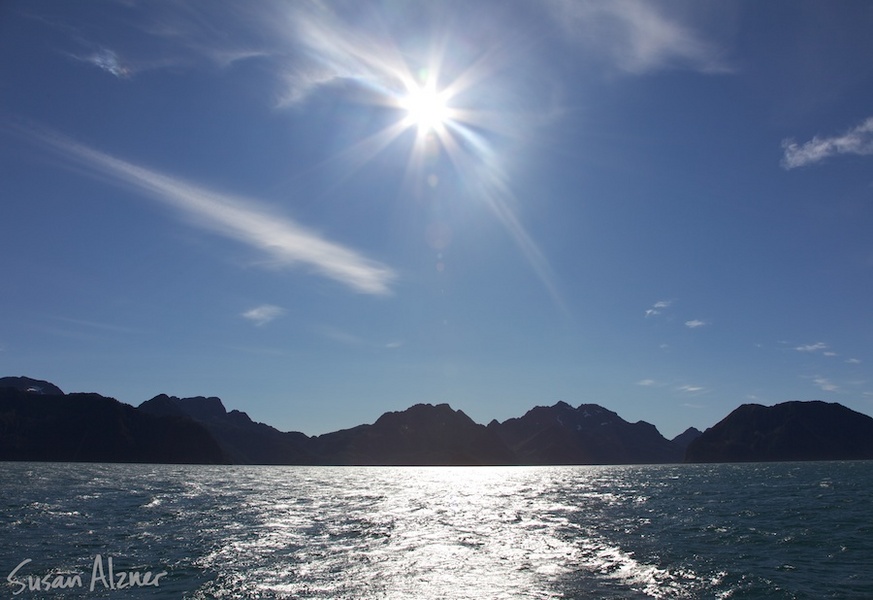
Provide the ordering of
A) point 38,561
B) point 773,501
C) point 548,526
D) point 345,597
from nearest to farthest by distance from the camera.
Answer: point 345,597
point 38,561
point 548,526
point 773,501

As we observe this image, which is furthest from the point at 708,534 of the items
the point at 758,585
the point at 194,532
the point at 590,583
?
the point at 194,532

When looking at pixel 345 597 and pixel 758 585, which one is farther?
pixel 758 585

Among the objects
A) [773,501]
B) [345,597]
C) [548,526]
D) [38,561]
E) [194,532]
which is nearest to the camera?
[345,597]

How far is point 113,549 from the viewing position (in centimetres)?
3441

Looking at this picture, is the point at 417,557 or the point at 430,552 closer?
the point at 417,557

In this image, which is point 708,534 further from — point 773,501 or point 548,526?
point 773,501

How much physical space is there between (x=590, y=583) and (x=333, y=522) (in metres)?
29.2

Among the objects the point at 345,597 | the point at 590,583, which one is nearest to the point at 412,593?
the point at 345,597

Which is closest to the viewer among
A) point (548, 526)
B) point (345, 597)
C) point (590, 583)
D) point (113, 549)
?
point (345, 597)

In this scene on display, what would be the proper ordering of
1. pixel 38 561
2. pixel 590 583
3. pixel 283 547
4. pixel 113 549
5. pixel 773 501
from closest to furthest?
pixel 590 583
pixel 38 561
pixel 113 549
pixel 283 547
pixel 773 501

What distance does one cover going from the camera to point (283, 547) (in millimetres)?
36625

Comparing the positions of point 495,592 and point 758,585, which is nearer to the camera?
point 495,592

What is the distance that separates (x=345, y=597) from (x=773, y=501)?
215 feet

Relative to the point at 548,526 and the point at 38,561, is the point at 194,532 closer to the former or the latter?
the point at 38,561
